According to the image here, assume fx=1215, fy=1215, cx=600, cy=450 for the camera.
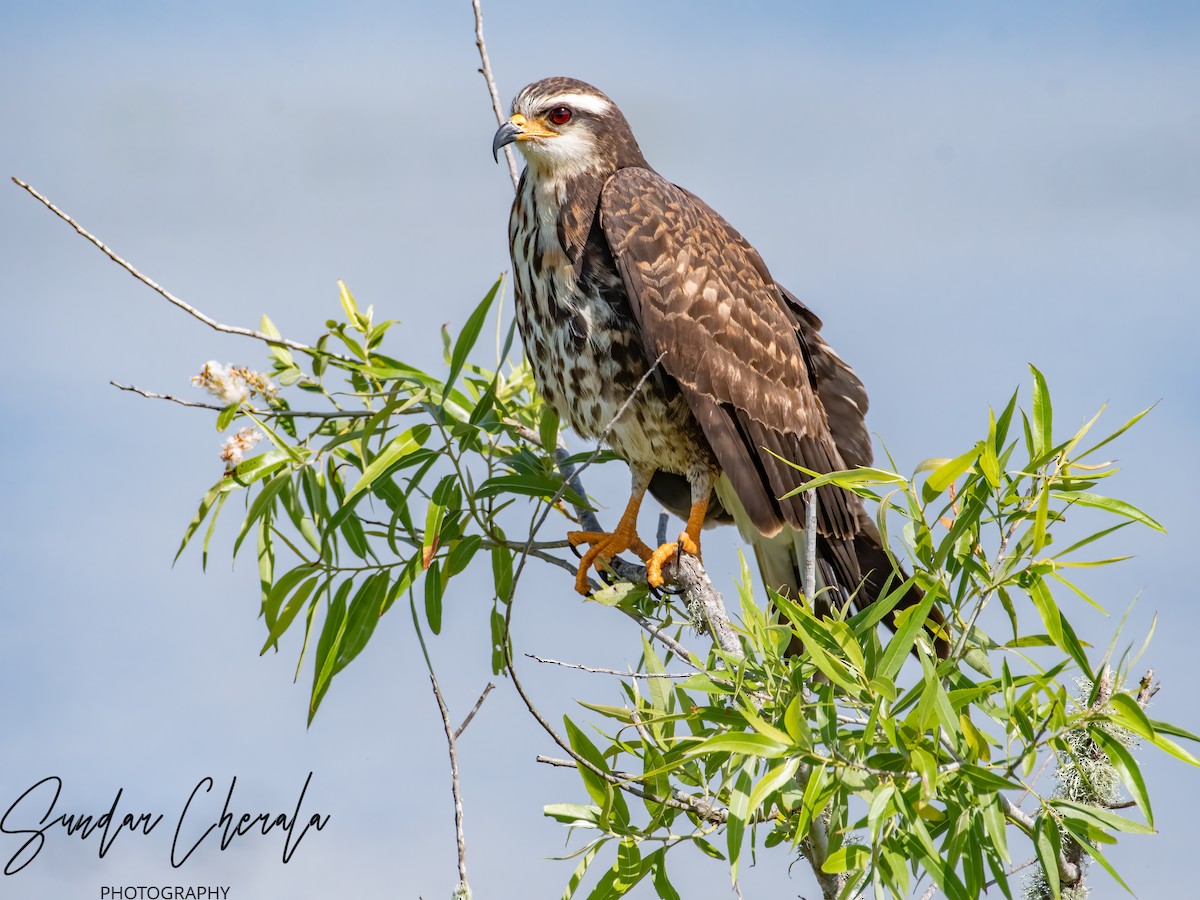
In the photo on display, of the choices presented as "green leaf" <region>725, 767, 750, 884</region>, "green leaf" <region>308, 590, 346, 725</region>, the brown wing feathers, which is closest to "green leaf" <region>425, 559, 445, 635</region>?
"green leaf" <region>308, 590, 346, 725</region>

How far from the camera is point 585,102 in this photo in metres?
4.40

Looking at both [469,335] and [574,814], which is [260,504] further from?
[574,814]

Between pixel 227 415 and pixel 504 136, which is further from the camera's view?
pixel 504 136

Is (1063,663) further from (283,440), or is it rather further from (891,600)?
(283,440)

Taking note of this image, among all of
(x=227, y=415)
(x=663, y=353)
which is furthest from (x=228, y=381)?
(x=663, y=353)

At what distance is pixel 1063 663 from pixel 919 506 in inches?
16.7

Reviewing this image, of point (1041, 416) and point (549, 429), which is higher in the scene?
point (549, 429)

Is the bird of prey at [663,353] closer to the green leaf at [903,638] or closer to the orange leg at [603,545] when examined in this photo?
the orange leg at [603,545]

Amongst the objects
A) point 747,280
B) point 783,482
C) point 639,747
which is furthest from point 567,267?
point 639,747

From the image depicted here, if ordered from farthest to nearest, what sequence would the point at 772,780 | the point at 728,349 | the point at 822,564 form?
the point at 728,349
the point at 822,564
the point at 772,780

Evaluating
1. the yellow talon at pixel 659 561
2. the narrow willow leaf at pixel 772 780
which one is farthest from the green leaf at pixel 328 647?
the narrow willow leaf at pixel 772 780

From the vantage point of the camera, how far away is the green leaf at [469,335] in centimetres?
342

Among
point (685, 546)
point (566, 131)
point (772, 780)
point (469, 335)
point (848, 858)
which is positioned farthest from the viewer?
point (566, 131)

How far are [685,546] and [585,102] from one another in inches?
66.1
